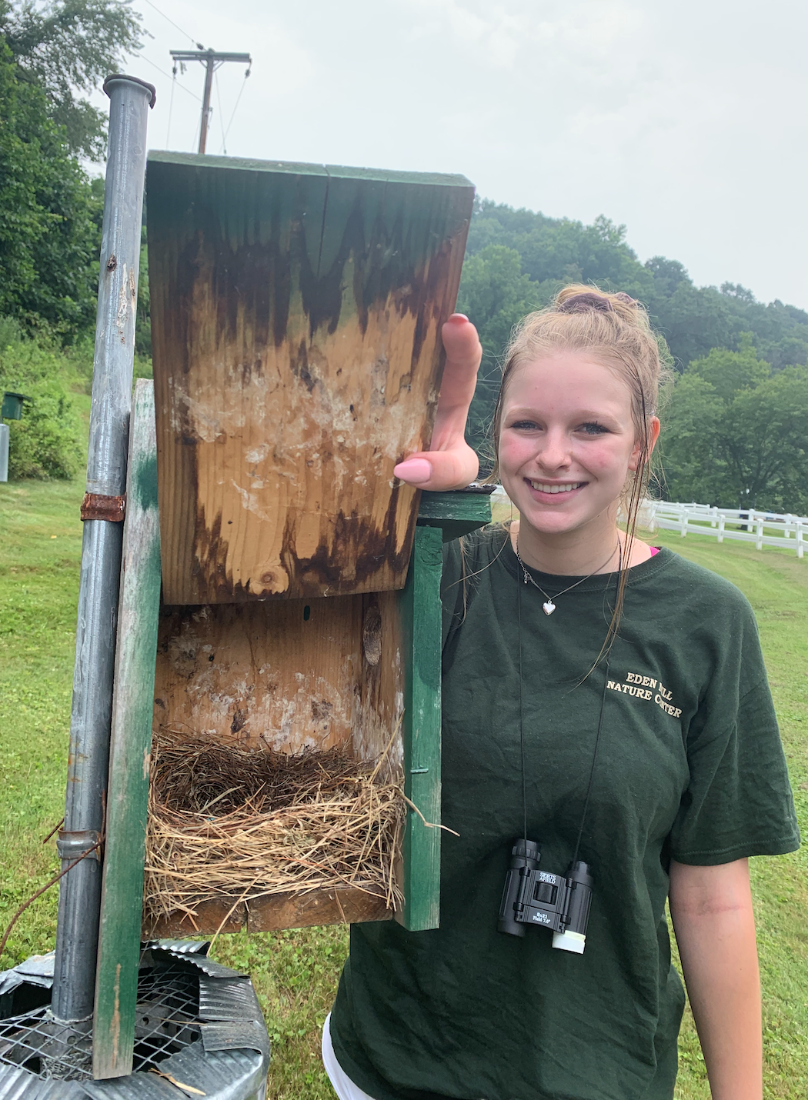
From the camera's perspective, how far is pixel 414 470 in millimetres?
1153

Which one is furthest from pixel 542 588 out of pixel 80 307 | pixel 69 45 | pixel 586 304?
pixel 69 45

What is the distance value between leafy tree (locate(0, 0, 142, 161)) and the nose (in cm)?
2748

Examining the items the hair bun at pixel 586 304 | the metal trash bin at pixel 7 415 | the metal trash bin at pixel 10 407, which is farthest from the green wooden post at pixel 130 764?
the metal trash bin at pixel 10 407

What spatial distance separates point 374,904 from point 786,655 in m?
8.30

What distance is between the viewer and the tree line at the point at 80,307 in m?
16.5

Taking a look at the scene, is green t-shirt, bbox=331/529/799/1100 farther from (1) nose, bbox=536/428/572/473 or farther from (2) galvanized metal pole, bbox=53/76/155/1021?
(2) galvanized metal pole, bbox=53/76/155/1021

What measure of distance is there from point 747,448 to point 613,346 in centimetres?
3967

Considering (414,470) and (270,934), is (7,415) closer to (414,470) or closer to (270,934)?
(270,934)

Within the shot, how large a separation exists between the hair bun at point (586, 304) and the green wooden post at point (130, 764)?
3.18 ft

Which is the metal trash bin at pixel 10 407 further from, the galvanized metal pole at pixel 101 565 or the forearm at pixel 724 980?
the forearm at pixel 724 980

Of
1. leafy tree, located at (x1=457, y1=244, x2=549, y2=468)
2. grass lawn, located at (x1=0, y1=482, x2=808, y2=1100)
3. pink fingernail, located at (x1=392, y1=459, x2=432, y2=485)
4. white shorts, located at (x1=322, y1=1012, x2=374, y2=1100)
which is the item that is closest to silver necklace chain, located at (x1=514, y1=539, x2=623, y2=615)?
pink fingernail, located at (x1=392, y1=459, x2=432, y2=485)

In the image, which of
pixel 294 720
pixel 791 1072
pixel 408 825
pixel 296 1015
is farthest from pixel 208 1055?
pixel 791 1072

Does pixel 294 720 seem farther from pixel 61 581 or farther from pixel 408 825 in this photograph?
pixel 61 581

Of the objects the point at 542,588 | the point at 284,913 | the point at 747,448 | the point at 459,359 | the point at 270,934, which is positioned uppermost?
the point at 747,448
